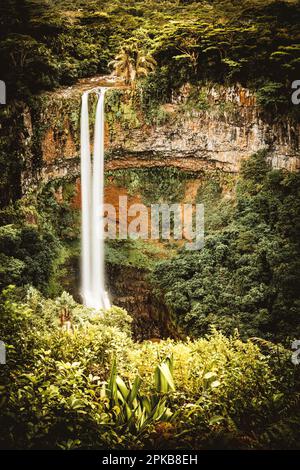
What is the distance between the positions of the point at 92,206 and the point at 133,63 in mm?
3413

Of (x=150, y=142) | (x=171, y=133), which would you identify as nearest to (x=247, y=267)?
(x=171, y=133)

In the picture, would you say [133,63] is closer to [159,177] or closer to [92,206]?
[159,177]

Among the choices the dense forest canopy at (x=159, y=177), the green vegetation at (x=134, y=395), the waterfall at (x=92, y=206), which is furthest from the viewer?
the waterfall at (x=92, y=206)

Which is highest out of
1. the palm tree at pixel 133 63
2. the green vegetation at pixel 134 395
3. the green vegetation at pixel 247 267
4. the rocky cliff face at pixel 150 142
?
the palm tree at pixel 133 63

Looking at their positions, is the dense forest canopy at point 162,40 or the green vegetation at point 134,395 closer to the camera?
the green vegetation at point 134,395

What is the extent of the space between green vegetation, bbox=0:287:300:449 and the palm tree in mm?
7012

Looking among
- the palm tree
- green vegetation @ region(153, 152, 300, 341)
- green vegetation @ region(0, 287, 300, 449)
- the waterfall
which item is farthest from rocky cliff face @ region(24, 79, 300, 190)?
green vegetation @ region(0, 287, 300, 449)

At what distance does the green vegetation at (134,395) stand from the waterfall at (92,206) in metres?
5.06

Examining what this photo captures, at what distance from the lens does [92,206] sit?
34.3ft

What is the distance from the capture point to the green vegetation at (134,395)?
4.18 m

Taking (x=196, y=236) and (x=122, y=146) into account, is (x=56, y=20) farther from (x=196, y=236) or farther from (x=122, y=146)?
(x=196, y=236)

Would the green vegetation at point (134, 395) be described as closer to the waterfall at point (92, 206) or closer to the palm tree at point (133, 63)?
the waterfall at point (92, 206)

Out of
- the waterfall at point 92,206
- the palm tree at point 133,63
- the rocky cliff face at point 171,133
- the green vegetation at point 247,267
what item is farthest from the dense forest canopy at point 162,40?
the green vegetation at point 247,267

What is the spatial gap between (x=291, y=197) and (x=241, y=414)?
544 centimetres
